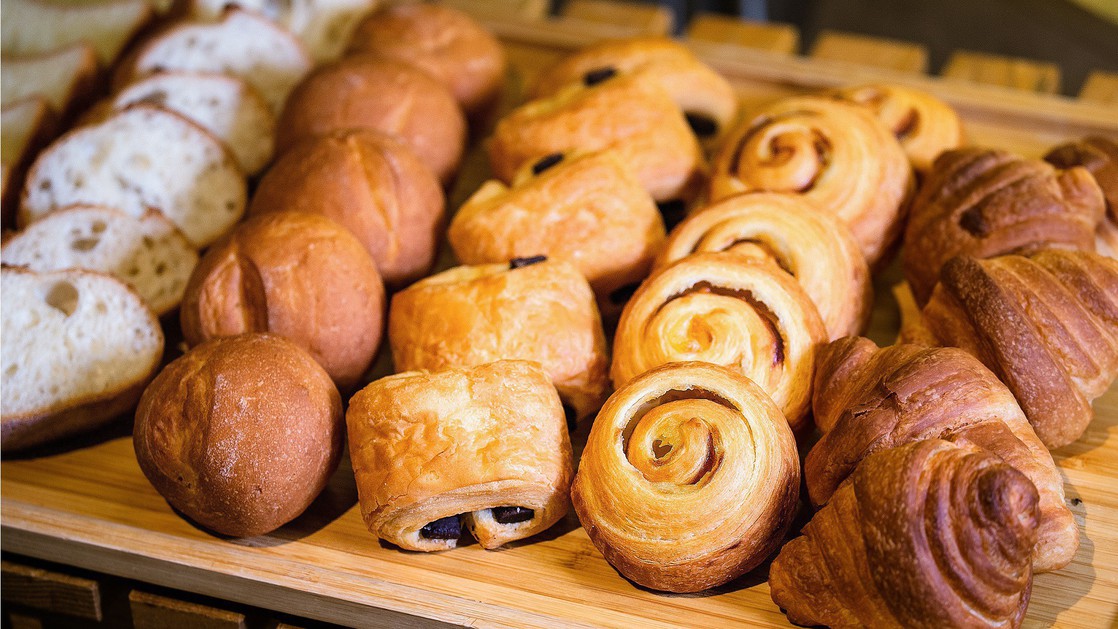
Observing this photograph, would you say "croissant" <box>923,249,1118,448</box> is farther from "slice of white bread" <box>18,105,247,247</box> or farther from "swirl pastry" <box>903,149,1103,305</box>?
"slice of white bread" <box>18,105,247,247</box>

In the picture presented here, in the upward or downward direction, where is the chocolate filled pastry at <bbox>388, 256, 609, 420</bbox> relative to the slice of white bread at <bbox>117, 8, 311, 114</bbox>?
downward

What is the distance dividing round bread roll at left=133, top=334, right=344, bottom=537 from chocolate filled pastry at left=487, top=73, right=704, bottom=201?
1129 mm

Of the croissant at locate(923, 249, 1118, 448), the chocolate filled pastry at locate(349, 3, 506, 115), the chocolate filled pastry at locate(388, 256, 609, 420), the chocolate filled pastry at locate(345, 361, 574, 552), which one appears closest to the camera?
the chocolate filled pastry at locate(345, 361, 574, 552)

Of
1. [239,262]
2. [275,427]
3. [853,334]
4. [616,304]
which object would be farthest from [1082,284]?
[239,262]

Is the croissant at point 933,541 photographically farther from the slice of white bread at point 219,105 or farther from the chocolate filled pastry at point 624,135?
the slice of white bread at point 219,105

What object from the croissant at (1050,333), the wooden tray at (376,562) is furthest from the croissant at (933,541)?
the croissant at (1050,333)

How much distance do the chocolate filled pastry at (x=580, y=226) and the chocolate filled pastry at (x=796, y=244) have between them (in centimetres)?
15

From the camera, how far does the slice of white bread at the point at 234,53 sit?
139 inches

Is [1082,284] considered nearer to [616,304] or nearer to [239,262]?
[616,304]

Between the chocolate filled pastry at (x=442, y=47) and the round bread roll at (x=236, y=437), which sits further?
the chocolate filled pastry at (x=442, y=47)

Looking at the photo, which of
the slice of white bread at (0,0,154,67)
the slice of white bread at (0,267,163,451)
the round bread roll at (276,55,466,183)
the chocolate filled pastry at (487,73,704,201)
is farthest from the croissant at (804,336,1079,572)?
the slice of white bread at (0,0,154,67)

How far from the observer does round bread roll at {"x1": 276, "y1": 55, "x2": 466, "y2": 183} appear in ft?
10.2

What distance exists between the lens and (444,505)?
6.78ft

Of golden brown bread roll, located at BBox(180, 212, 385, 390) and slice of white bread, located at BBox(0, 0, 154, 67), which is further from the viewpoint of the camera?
slice of white bread, located at BBox(0, 0, 154, 67)
